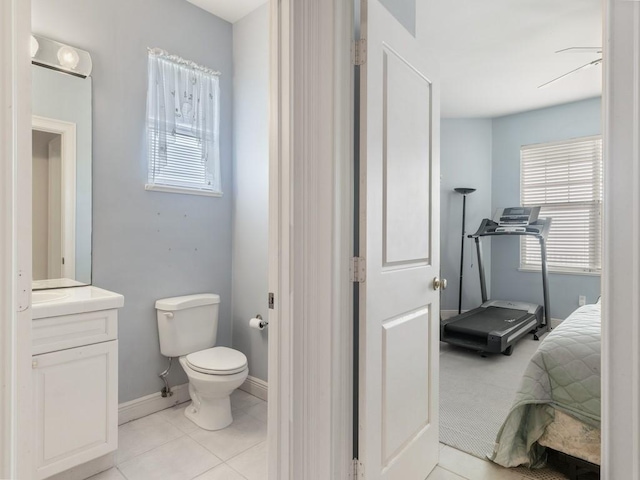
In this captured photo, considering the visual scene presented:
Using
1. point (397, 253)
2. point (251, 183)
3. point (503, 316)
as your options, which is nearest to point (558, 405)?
point (397, 253)

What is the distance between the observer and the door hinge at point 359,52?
1.37 meters

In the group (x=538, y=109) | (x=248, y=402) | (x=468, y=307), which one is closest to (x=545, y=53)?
(x=538, y=109)

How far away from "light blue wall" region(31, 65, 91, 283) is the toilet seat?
0.81 metres

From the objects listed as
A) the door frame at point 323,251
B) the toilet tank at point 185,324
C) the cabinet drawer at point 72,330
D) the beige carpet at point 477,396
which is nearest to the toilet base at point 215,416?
the toilet tank at point 185,324

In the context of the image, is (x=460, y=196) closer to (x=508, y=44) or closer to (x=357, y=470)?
(x=508, y=44)

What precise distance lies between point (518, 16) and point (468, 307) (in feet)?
12.0

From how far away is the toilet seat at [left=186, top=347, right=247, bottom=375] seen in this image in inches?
83.8

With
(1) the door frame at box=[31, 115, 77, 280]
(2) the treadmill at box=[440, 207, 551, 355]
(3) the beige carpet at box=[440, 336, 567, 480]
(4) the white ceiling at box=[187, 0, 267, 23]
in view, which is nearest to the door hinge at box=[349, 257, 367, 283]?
(3) the beige carpet at box=[440, 336, 567, 480]

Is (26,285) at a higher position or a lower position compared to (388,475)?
higher

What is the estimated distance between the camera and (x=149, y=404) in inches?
94.4

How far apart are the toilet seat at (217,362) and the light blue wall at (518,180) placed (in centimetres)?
422

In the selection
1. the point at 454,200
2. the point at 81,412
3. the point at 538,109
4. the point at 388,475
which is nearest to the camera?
the point at 388,475

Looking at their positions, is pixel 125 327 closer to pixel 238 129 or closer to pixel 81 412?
pixel 81 412

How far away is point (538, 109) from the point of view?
4766mm
